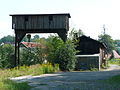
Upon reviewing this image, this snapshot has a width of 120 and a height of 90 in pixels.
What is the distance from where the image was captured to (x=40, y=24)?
39969 millimetres

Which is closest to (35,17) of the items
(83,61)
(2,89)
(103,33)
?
(83,61)

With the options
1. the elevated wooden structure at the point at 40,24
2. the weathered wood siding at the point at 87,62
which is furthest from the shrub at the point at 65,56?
the weathered wood siding at the point at 87,62

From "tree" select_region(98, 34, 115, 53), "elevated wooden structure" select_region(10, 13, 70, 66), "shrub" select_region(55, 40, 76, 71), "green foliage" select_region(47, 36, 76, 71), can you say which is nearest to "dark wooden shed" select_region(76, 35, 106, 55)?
"elevated wooden structure" select_region(10, 13, 70, 66)

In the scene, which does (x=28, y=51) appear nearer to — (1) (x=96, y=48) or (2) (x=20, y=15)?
(2) (x=20, y=15)

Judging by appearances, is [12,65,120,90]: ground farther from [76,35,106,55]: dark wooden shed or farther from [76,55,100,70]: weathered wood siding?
[76,35,106,55]: dark wooden shed

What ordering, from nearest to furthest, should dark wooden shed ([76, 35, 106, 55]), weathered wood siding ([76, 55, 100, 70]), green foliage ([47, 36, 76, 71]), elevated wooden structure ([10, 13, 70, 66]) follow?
green foliage ([47, 36, 76, 71]) < elevated wooden structure ([10, 13, 70, 66]) < weathered wood siding ([76, 55, 100, 70]) < dark wooden shed ([76, 35, 106, 55])

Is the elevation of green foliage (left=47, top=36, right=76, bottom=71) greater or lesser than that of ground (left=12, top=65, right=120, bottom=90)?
greater

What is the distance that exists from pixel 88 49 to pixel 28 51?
12.1 metres

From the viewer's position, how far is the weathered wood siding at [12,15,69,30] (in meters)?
39.7

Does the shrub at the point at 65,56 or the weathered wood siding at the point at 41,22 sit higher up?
the weathered wood siding at the point at 41,22

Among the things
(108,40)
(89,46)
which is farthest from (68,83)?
(108,40)

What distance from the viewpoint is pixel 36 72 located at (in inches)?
1160

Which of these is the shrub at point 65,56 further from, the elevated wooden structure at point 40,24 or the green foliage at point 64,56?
the elevated wooden structure at point 40,24

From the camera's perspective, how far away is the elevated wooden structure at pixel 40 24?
130ft
